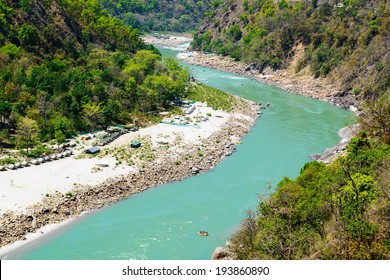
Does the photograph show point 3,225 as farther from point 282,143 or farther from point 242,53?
point 242,53

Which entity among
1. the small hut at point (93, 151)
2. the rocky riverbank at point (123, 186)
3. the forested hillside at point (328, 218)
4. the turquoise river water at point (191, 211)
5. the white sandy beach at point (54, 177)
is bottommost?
the turquoise river water at point (191, 211)

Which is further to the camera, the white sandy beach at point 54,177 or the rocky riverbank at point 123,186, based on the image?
the white sandy beach at point 54,177

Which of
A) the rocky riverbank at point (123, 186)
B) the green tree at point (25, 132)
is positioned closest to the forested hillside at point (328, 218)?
the rocky riverbank at point (123, 186)

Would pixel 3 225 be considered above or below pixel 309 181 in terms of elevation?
below

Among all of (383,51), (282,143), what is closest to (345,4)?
(383,51)

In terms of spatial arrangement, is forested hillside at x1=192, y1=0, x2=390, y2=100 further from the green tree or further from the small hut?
the green tree

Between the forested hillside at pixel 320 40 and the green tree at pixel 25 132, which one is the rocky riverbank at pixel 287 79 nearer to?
the forested hillside at pixel 320 40

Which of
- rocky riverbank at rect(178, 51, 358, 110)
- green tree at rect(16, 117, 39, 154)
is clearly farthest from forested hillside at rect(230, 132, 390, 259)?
rocky riverbank at rect(178, 51, 358, 110)
